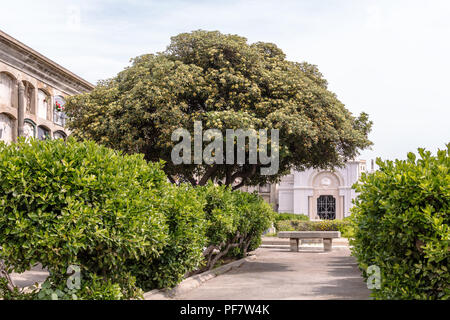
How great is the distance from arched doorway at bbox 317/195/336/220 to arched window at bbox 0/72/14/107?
35.7m

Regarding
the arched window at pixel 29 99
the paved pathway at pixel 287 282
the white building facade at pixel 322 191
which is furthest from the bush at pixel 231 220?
the white building facade at pixel 322 191

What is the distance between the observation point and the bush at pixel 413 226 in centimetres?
589

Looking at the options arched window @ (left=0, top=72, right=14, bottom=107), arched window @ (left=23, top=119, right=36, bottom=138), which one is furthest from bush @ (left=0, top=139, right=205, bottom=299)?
arched window @ (left=23, top=119, right=36, bottom=138)

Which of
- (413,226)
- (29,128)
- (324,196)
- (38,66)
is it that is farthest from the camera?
(324,196)

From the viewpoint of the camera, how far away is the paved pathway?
942 cm

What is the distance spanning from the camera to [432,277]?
608cm

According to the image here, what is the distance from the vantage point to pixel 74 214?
6.46m

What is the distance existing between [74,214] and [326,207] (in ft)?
161

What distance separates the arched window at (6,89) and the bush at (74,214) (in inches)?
790

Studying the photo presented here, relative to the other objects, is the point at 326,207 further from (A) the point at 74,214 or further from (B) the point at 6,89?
Result: (A) the point at 74,214

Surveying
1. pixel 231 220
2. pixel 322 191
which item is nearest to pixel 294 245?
pixel 231 220

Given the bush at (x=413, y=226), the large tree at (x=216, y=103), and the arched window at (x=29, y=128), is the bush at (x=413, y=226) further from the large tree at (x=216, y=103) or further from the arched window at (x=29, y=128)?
the arched window at (x=29, y=128)
